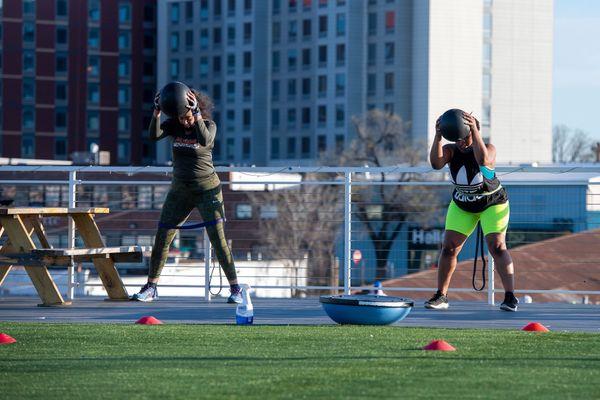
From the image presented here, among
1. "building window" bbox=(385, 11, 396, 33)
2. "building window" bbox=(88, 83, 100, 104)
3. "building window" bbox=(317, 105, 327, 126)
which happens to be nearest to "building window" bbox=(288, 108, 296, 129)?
"building window" bbox=(317, 105, 327, 126)

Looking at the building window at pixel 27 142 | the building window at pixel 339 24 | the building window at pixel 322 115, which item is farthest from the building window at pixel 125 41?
the building window at pixel 339 24

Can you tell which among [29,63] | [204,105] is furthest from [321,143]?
[204,105]

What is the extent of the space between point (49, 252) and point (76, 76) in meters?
84.0

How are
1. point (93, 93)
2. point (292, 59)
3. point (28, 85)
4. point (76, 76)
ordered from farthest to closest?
point (93, 93), point (76, 76), point (28, 85), point (292, 59)

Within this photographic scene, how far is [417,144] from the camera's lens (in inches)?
3169

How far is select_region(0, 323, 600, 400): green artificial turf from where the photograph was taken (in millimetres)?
5766

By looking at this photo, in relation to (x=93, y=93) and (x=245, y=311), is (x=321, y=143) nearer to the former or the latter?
(x=93, y=93)

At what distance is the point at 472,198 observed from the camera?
33.1ft

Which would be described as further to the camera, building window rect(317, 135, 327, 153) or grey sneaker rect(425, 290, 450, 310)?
building window rect(317, 135, 327, 153)

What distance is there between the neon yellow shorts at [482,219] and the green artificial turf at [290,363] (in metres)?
1.71

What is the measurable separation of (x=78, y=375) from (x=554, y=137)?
316 ft

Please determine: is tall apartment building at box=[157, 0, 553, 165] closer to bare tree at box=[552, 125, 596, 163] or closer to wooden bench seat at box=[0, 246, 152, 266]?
bare tree at box=[552, 125, 596, 163]

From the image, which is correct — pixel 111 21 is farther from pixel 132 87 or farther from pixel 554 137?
pixel 554 137

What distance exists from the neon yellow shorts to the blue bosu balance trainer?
4.85 feet
